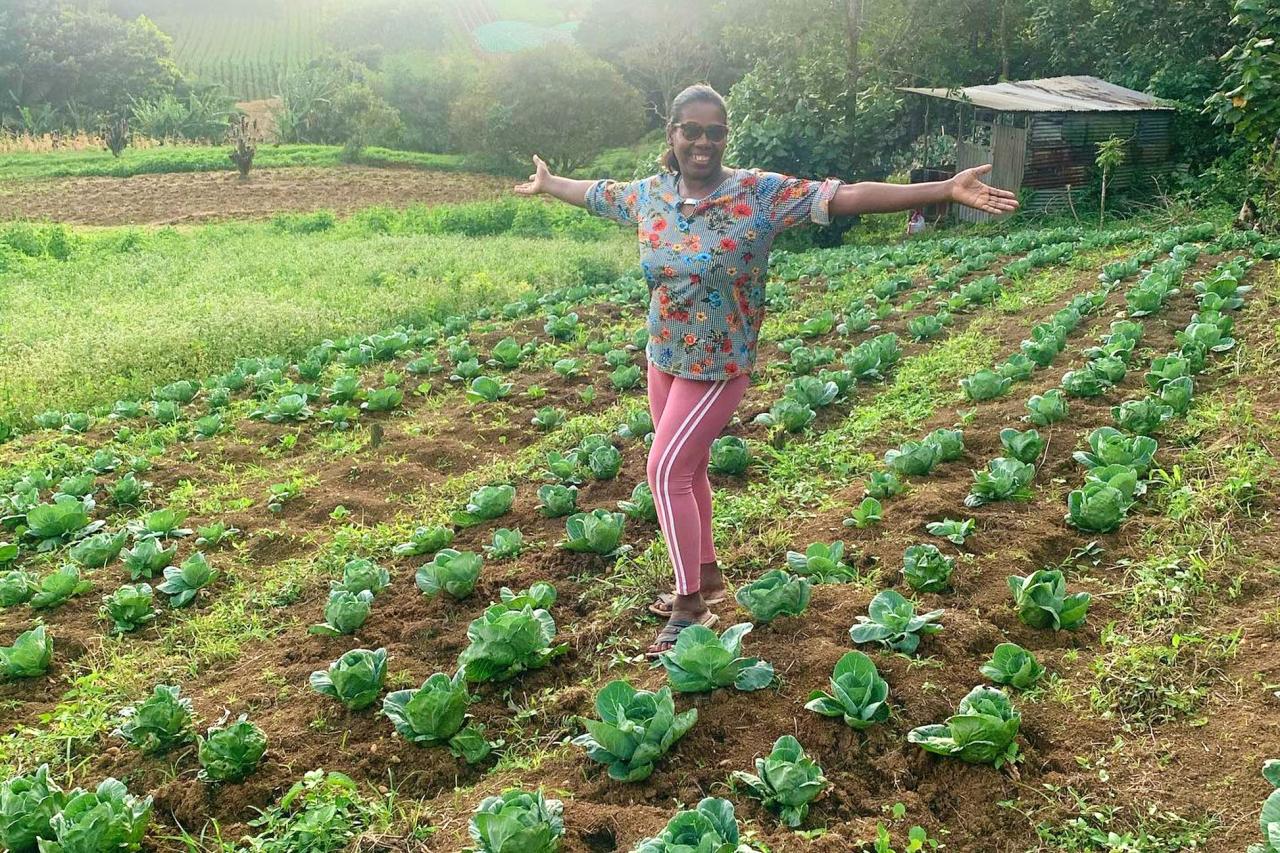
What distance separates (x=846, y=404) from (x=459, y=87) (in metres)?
32.8

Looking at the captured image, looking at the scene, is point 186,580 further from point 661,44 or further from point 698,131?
point 661,44

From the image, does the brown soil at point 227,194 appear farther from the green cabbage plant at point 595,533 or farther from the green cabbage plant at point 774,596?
the green cabbage plant at point 774,596

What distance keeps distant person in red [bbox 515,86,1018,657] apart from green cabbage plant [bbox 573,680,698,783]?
673 millimetres

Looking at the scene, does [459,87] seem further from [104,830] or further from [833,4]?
[104,830]

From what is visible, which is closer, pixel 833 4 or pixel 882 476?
pixel 882 476

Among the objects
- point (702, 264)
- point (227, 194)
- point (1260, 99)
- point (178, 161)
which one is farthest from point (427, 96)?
point (702, 264)

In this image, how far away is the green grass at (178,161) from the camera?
26.6m

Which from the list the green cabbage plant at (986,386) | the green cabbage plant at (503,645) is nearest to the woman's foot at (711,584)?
the green cabbage plant at (503,645)

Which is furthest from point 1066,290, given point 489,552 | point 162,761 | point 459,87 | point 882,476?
point 459,87

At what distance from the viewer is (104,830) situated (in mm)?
2773

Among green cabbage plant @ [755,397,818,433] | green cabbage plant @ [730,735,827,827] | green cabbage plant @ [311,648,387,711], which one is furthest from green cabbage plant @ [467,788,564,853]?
green cabbage plant @ [755,397,818,433]

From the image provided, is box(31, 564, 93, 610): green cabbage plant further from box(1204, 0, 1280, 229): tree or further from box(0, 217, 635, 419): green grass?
box(1204, 0, 1280, 229): tree

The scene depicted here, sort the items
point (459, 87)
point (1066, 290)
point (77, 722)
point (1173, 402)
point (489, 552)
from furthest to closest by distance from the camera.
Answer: point (459, 87), point (1066, 290), point (1173, 402), point (489, 552), point (77, 722)

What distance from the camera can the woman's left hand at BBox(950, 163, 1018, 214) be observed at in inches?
121
